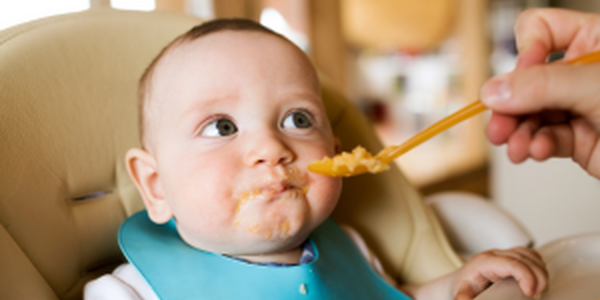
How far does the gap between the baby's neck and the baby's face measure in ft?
0.07

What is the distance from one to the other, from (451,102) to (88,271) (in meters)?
3.34

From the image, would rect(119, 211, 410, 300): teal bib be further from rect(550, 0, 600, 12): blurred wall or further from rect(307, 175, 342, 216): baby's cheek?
rect(550, 0, 600, 12): blurred wall

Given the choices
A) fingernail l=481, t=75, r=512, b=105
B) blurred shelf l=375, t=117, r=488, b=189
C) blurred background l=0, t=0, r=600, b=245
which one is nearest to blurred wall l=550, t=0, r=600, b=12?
blurred background l=0, t=0, r=600, b=245

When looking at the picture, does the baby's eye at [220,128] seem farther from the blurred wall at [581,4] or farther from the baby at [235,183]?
the blurred wall at [581,4]

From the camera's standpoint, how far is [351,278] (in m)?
0.77

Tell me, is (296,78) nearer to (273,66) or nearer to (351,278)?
(273,66)

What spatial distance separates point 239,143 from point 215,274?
0.68 feet

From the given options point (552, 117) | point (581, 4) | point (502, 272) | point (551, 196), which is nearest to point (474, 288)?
point (502, 272)

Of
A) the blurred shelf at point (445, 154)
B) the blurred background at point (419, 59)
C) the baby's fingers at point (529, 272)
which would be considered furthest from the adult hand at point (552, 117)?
the blurred shelf at point (445, 154)

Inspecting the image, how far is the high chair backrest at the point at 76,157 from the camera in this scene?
62 cm

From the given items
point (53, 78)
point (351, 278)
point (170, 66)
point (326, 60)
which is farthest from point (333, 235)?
point (326, 60)

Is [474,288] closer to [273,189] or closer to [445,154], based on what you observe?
[273,189]

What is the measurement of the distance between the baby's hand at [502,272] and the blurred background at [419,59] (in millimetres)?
1220

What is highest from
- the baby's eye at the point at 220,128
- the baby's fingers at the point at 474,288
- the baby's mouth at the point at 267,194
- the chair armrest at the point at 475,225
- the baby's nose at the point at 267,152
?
the baby's eye at the point at 220,128
